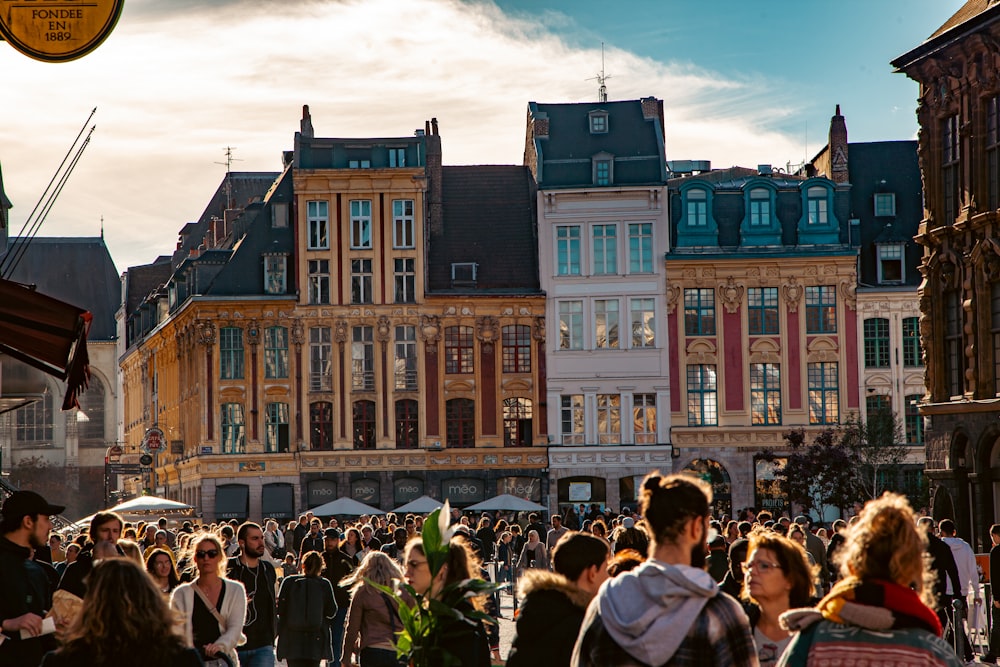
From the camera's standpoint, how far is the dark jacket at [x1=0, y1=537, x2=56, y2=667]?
8234 millimetres

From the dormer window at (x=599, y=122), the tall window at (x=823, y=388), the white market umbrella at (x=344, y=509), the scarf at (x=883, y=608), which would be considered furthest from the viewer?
the dormer window at (x=599, y=122)

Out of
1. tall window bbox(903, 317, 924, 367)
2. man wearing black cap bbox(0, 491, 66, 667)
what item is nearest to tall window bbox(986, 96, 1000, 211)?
tall window bbox(903, 317, 924, 367)

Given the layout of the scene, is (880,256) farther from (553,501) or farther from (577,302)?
(553,501)

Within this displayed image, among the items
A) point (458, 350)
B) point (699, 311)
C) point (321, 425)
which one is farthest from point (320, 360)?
point (699, 311)

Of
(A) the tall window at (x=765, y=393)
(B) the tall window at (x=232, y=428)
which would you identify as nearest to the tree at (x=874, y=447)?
(A) the tall window at (x=765, y=393)

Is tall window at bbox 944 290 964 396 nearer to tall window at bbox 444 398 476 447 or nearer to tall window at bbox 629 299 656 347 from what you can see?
tall window at bbox 629 299 656 347

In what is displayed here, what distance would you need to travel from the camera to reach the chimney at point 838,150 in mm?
59469

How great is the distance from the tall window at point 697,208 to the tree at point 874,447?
8717 mm

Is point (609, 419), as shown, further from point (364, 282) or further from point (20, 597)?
point (20, 597)

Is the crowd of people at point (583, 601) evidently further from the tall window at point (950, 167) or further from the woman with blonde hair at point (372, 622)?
the tall window at point (950, 167)

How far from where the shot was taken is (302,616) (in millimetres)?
14547

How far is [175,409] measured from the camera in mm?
65438

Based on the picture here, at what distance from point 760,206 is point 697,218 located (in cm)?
225

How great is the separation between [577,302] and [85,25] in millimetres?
45953
